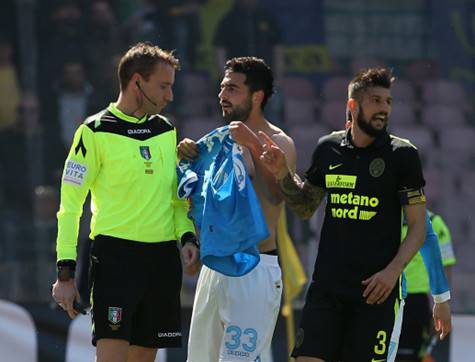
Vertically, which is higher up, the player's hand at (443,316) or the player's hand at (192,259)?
the player's hand at (192,259)

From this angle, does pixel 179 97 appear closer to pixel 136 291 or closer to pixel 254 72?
pixel 254 72

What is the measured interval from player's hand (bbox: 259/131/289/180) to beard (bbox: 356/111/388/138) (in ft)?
1.28

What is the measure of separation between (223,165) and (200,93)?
375 centimetres

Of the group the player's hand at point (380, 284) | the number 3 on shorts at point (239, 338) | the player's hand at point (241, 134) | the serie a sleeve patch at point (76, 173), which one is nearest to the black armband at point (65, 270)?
the serie a sleeve patch at point (76, 173)

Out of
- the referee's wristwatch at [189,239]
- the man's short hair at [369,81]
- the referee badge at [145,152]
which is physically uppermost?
the man's short hair at [369,81]

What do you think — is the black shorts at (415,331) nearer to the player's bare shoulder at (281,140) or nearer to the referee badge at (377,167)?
the player's bare shoulder at (281,140)

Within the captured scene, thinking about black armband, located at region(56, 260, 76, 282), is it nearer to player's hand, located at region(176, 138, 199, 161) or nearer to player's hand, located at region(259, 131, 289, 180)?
player's hand, located at region(176, 138, 199, 161)

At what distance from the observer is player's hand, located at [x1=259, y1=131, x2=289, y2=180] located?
5.20m

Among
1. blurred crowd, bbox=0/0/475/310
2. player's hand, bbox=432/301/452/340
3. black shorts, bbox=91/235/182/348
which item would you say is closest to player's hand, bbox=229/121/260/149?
black shorts, bbox=91/235/182/348

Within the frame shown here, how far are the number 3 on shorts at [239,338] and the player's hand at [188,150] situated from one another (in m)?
0.89

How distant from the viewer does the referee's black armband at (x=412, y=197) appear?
5.11m

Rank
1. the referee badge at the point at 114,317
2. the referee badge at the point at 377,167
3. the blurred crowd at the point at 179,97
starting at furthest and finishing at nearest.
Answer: the blurred crowd at the point at 179,97, the referee badge at the point at 114,317, the referee badge at the point at 377,167

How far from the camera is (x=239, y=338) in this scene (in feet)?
17.7

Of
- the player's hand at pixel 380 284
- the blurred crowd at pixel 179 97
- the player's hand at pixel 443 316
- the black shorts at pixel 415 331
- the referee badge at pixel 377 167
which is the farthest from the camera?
the blurred crowd at pixel 179 97
